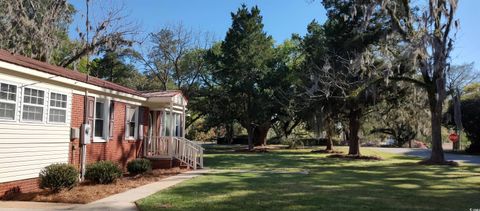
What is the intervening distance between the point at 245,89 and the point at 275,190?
24282 millimetres

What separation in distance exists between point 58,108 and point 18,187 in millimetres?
2518

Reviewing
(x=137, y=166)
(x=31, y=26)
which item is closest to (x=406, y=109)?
(x=137, y=166)

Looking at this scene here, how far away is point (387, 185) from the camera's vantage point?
1401 centimetres

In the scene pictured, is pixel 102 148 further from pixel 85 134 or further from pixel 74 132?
pixel 74 132

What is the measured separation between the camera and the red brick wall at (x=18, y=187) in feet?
34.1

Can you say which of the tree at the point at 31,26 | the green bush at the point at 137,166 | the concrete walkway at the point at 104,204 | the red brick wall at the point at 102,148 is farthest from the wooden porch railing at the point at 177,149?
the tree at the point at 31,26

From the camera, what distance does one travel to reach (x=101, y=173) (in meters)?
13.0

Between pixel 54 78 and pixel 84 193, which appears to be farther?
pixel 54 78

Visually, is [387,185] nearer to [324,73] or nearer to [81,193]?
[81,193]

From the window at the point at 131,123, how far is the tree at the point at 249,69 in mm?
18391

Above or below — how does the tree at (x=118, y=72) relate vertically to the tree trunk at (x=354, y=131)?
above

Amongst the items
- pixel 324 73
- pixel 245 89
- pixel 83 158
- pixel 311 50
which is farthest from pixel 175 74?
pixel 83 158

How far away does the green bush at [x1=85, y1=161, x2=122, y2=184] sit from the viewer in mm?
13039

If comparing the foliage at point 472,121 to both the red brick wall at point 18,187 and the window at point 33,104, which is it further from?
the red brick wall at point 18,187
